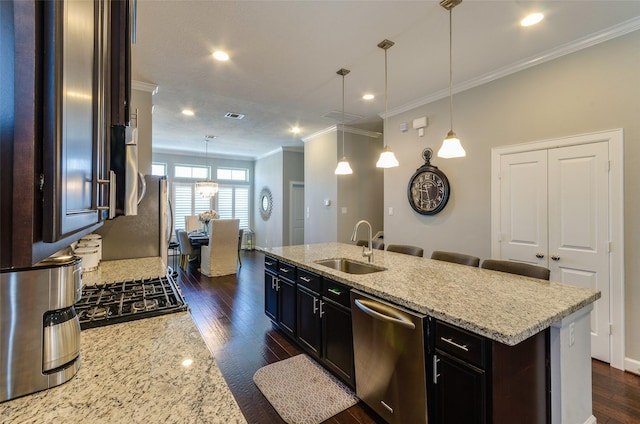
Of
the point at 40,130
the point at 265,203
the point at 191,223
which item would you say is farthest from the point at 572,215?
the point at 191,223

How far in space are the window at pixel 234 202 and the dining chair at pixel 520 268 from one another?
25.0 ft

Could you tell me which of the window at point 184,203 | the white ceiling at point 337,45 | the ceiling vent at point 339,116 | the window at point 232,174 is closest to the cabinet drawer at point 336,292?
the white ceiling at point 337,45

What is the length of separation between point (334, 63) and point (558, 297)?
2.87m

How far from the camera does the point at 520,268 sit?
87.5 inches

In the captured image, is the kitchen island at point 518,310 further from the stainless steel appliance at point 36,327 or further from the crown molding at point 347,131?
the crown molding at point 347,131

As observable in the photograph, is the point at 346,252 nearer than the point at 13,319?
No

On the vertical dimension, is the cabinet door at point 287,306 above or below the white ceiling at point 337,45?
below

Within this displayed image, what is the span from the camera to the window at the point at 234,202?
8.72 meters

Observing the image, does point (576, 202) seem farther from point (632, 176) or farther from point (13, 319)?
point (13, 319)

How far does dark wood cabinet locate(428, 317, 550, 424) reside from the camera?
4.21 feet

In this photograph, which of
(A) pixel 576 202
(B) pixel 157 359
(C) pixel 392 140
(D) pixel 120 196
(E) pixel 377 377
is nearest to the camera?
(B) pixel 157 359

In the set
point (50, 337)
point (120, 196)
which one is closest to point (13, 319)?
point (50, 337)

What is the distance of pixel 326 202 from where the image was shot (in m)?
5.85

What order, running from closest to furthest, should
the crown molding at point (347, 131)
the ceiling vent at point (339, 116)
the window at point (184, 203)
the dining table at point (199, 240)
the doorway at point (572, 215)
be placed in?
the doorway at point (572, 215) → the ceiling vent at point (339, 116) → the crown molding at point (347, 131) → the dining table at point (199, 240) → the window at point (184, 203)
